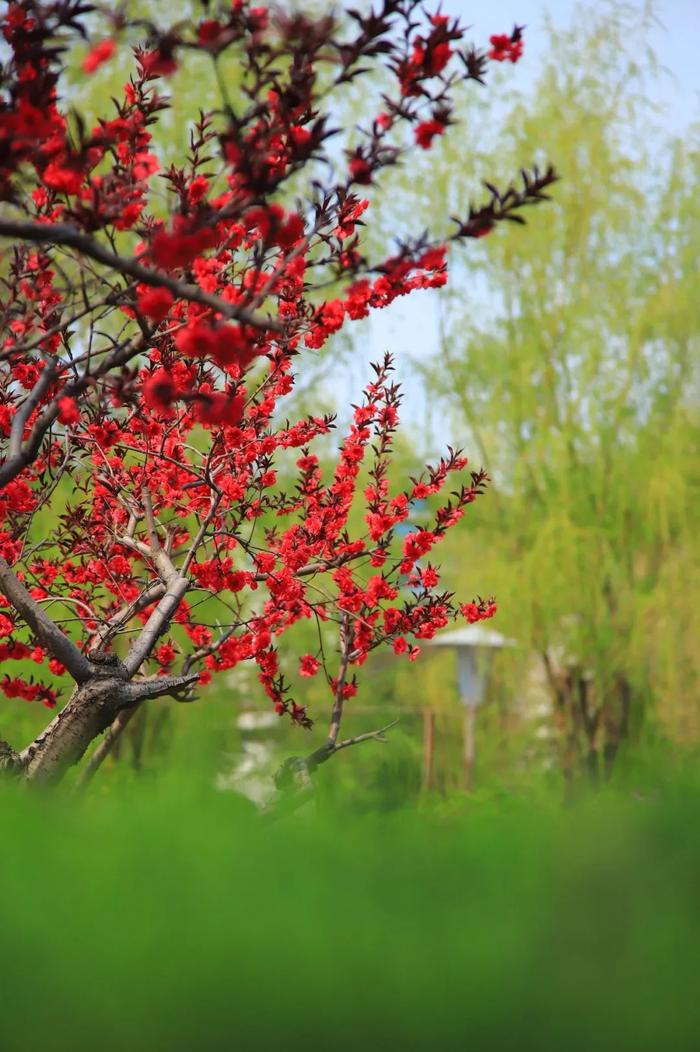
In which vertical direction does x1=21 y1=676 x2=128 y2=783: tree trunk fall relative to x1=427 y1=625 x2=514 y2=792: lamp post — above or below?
below

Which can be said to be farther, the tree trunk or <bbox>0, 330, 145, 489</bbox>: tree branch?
the tree trunk

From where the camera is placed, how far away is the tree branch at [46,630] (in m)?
4.39

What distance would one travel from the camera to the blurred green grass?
118 cm

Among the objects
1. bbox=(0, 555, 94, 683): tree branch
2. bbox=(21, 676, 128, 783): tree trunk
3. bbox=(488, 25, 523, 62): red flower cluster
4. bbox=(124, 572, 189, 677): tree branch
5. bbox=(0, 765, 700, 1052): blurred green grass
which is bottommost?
bbox=(0, 765, 700, 1052): blurred green grass

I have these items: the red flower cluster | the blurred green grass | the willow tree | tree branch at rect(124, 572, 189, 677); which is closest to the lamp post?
the willow tree

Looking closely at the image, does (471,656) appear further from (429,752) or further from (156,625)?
(156,625)

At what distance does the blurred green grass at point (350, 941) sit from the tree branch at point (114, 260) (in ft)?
5.43

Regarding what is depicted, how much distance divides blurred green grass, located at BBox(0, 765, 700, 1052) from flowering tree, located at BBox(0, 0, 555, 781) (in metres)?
1.64

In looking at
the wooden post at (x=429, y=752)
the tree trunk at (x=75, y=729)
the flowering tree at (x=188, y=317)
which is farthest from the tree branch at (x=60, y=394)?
the wooden post at (x=429, y=752)

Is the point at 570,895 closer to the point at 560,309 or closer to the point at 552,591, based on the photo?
the point at 552,591

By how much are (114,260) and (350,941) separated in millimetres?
2106

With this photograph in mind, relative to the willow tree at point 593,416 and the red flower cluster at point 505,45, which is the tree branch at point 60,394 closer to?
the red flower cluster at point 505,45

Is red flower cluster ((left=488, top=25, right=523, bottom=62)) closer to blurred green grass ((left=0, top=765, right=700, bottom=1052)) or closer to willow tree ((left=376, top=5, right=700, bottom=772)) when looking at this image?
blurred green grass ((left=0, top=765, right=700, bottom=1052))

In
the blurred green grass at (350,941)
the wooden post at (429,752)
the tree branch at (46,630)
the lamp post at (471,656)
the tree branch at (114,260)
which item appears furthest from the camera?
the wooden post at (429,752)
